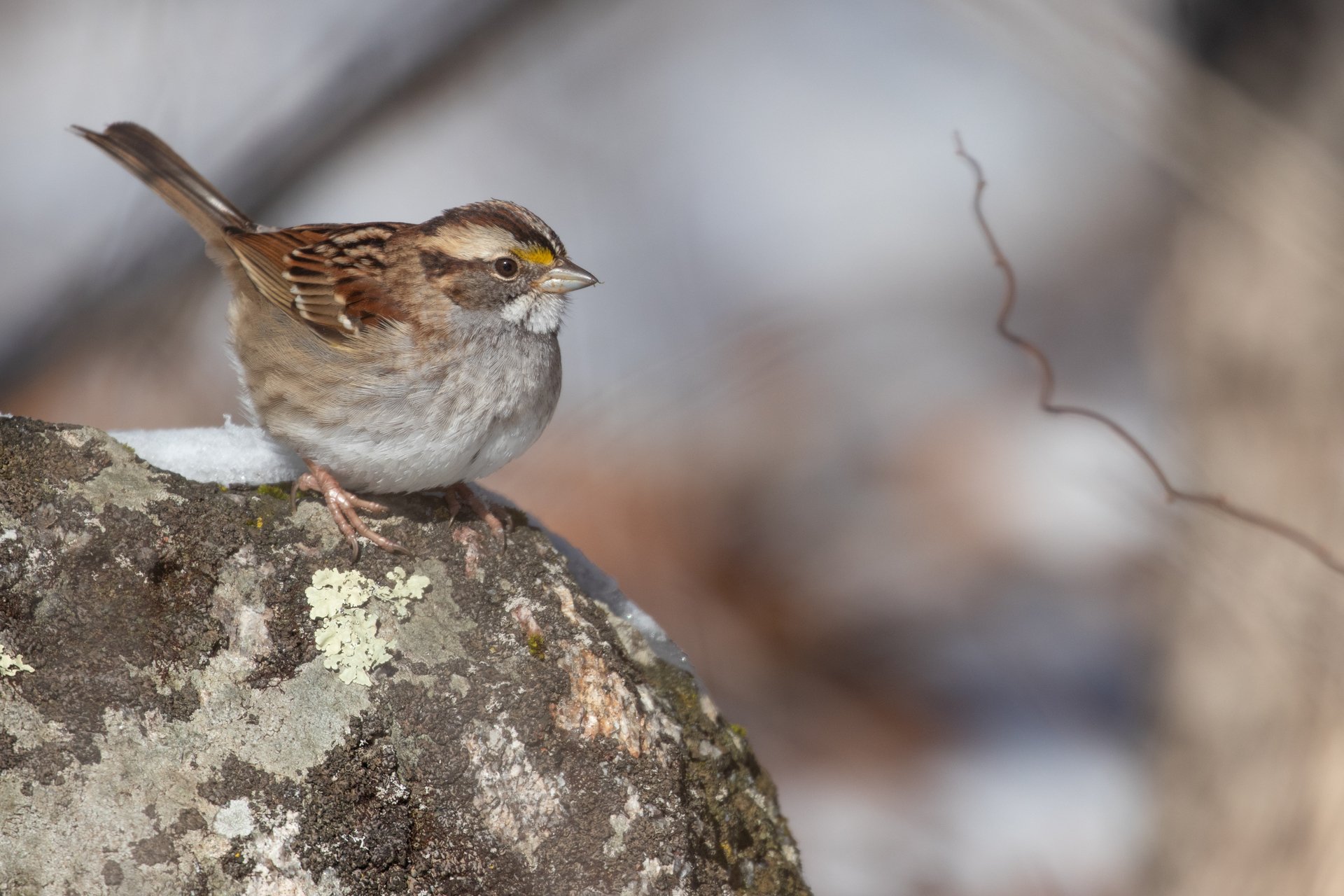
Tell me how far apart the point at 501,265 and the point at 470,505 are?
1.88ft

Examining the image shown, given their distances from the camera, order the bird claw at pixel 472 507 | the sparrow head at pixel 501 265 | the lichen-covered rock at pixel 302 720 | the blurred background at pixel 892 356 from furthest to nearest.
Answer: the blurred background at pixel 892 356, the sparrow head at pixel 501 265, the bird claw at pixel 472 507, the lichen-covered rock at pixel 302 720

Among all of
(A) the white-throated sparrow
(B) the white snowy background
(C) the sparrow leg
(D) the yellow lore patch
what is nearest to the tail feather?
(A) the white-throated sparrow

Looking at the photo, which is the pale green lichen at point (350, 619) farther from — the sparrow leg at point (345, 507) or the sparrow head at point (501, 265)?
the sparrow head at point (501, 265)

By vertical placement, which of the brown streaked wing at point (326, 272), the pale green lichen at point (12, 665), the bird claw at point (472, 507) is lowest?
the pale green lichen at point (12, 665)

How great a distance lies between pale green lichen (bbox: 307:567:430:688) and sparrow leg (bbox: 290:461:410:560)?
0.07 m

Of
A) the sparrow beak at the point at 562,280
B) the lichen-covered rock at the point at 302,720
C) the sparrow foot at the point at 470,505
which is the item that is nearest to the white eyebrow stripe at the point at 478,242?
the sparrow beak at the point at 562,280

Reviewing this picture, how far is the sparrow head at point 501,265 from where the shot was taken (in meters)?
2.57

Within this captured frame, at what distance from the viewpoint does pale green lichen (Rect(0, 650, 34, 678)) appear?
5.50 ft

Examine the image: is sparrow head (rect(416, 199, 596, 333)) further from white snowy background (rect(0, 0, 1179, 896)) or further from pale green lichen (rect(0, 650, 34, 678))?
white snowy background (rect(0, 0, 1179, 896))

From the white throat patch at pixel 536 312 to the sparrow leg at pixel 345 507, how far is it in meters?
0.54

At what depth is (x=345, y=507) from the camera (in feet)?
7.12

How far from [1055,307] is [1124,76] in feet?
10.1

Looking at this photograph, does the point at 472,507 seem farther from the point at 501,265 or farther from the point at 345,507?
the point at 501,265

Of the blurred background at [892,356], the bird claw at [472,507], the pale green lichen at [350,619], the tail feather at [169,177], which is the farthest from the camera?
the blurred background at [892,356]
